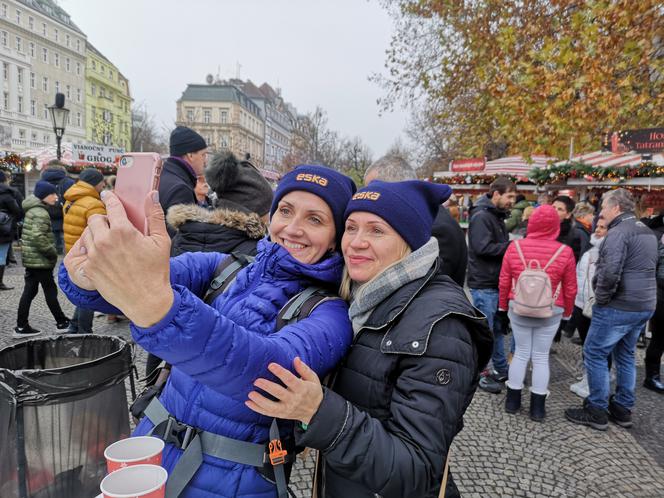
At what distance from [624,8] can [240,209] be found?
6281 millimetres

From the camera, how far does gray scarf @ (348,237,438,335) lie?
1.46 meters

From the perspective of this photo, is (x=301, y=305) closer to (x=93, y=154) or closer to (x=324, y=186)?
(x=324, y=186)

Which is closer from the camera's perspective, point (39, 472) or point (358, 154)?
point (39, 472)

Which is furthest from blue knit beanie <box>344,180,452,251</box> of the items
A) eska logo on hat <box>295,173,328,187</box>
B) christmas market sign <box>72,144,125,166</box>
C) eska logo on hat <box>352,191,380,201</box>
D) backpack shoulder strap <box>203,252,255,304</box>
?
christmas market sign <box>72,144,125,166</box>

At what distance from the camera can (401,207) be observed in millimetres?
1581

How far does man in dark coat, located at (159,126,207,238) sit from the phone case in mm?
2664

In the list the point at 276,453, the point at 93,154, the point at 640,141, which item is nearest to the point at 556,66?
the point at 640,141

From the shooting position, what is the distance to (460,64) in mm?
11125

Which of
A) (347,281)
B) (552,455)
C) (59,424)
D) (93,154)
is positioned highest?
(93,154)

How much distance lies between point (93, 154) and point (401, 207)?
1691 centimetres

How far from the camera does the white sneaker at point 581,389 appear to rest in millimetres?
4746

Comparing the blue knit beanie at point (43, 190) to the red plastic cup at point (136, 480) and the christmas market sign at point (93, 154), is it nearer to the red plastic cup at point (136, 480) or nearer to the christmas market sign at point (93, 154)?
the red plastic cup at point (136, 480)

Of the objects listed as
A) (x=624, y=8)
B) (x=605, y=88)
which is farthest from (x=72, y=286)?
(x=605, y=88)

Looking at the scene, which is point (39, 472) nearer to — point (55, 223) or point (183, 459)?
point (183, 459)
